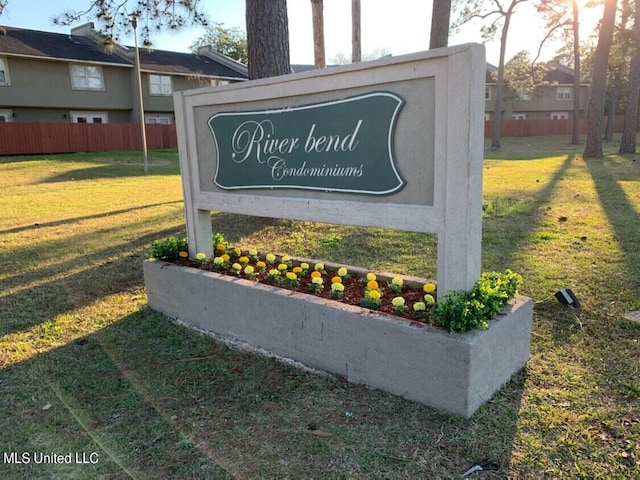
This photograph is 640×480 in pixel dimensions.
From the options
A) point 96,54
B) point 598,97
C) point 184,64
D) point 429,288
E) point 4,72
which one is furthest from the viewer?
point 184,64

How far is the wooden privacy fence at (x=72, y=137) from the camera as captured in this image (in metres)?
21.4

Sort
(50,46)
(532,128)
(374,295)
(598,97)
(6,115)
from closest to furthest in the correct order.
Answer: (374,295), (598,97), (6,115), (50,46), (532,128)

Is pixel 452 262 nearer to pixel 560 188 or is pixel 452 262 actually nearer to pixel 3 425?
pixel 3 425

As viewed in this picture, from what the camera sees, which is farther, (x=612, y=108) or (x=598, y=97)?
(x=612, y=108)

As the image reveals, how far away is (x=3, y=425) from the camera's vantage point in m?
2.54

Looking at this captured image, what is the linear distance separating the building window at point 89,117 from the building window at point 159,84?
303 cm

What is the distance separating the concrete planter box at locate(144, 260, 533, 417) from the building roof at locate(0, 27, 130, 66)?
23894 mm

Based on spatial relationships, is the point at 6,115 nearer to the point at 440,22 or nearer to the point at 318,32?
the point at 318,32

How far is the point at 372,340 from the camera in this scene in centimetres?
268

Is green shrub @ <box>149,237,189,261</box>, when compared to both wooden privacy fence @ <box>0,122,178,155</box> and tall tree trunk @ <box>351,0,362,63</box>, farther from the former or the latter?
wooden privacy fence @ <box>0,122,178,155</box>

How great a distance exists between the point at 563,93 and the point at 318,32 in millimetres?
43810

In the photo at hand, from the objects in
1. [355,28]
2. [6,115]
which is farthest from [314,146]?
[6,115]

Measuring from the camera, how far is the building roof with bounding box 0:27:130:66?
2306 cm

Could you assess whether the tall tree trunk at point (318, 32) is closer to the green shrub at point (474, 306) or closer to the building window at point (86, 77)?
the green shrub at point (474, 306)
